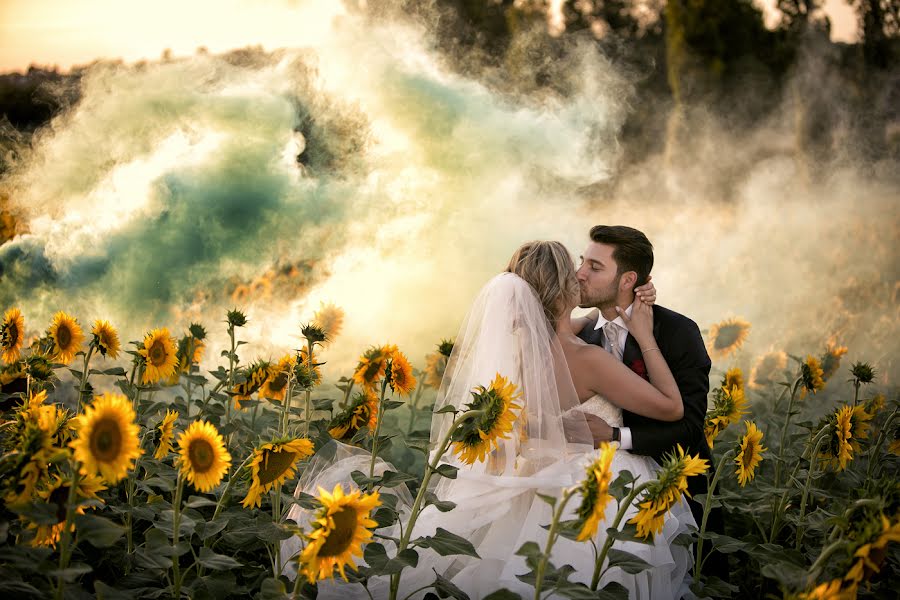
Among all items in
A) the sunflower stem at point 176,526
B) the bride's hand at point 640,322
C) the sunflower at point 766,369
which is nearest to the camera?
the sunflower stem at point 176,526

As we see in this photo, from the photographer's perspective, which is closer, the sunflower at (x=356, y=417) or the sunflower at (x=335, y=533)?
the sunflower at (x=335, y=533)

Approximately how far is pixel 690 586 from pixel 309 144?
3.23 m

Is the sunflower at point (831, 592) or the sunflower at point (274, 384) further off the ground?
the sunflower at point (831, 592)

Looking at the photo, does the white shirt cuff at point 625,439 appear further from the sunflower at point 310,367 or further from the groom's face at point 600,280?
the sunflower at point 310,367

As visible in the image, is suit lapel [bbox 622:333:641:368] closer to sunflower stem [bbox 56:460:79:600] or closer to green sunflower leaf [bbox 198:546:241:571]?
green sunflower leaf [bbox 198:546:241:571]

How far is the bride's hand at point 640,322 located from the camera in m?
2.81

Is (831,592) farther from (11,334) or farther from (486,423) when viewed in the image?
(11,334)

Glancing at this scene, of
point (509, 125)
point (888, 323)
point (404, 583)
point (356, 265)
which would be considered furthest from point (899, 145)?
point (404, 583)

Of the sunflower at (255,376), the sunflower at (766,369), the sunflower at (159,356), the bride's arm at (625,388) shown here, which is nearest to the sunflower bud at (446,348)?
the bride's arm at (625,388)

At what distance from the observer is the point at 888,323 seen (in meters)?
5.29

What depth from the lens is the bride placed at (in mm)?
2234

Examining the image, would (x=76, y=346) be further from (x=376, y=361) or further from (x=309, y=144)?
(x=309, y=144)

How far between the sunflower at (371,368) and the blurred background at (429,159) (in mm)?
1991

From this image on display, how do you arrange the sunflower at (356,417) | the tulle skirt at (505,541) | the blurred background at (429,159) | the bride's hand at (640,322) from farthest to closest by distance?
the blurred background at (429,159) → the bride's hand at (640,322) → the sunflower at (356,417) → the tulle skirt at (505,541)
